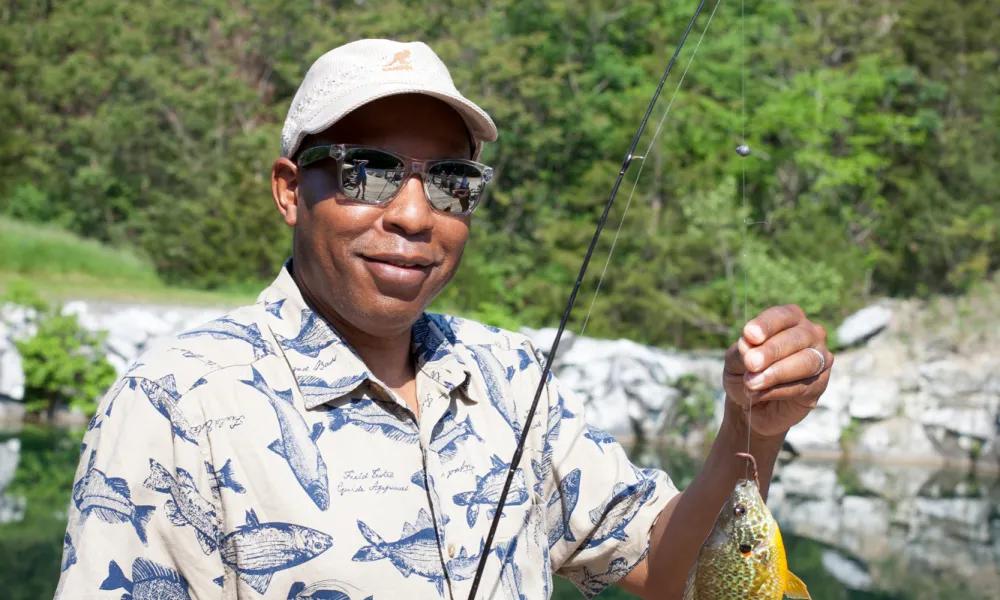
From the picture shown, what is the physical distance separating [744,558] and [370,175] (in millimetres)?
781

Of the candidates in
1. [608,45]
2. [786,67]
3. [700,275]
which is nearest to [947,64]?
[786,67]

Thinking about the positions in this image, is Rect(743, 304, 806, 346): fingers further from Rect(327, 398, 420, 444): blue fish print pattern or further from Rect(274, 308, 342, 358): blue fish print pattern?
Rect(274, 308, 342, 358): blue fish print pattern

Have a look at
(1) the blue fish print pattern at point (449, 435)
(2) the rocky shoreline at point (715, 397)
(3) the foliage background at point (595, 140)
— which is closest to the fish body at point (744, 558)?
(1) the blue fish print pattern at point (449, 435)

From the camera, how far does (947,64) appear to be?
57.5ft

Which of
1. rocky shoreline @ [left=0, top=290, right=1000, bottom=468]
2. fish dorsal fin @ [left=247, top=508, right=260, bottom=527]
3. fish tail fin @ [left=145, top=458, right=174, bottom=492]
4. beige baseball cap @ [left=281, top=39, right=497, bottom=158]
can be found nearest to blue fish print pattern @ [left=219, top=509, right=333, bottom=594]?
fish dorsal fin @ [left=247, top=508, right=260, bottom=527]

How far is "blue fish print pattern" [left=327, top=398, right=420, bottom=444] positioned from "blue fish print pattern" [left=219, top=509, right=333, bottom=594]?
0.58 feet

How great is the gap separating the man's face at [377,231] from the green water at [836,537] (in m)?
4.84

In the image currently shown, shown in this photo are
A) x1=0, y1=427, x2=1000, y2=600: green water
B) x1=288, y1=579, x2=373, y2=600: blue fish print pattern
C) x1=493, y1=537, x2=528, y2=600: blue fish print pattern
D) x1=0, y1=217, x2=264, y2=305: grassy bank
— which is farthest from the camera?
x1=0, y1=217, x2=264, y2=305: grassy bank

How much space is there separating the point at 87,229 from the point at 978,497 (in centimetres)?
1623

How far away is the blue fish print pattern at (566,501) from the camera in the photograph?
1.93 meters

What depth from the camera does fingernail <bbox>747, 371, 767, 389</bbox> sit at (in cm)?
151

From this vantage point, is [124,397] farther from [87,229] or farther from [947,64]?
[87,229]

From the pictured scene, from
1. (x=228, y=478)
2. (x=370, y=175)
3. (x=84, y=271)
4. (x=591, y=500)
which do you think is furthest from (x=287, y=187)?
(x=84, y=271)

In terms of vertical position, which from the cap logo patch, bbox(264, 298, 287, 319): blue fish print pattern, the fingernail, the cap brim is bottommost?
the fingernail
